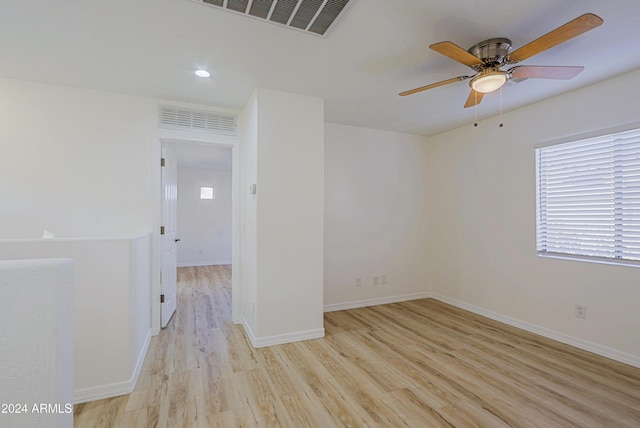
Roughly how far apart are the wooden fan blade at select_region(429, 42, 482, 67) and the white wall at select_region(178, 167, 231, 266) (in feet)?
22.6

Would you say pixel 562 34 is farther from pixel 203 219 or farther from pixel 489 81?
pixel 203 219

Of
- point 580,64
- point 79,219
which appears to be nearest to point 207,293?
point 79,219

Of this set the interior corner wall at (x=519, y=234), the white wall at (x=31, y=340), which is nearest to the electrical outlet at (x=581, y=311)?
the interior corner wall at (x=519, y=234)

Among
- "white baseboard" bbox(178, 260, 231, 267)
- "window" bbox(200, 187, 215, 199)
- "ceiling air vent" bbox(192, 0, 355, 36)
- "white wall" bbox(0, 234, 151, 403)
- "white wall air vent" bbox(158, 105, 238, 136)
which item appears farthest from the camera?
"window" bbox(200, 187, 215, 199)

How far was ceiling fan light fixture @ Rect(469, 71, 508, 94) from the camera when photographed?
1984mm

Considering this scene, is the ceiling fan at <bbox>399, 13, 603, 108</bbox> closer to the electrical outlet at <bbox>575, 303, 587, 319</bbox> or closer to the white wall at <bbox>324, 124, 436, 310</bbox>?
the white wall at <bbox>324, 124, 436, 310</bbox>

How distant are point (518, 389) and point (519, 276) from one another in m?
1.62

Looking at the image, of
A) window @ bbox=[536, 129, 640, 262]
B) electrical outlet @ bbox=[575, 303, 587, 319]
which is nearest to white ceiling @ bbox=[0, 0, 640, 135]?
window @ bbox=[536, 129, 640, 262]

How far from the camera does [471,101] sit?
2.55 metres

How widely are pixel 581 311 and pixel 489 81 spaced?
2.50m

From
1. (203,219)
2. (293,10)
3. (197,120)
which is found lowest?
(203,219)

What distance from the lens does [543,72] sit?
1963 mm

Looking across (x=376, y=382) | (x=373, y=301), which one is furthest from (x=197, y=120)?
(x=373, y=301)

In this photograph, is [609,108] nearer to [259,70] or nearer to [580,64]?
[580,64]
